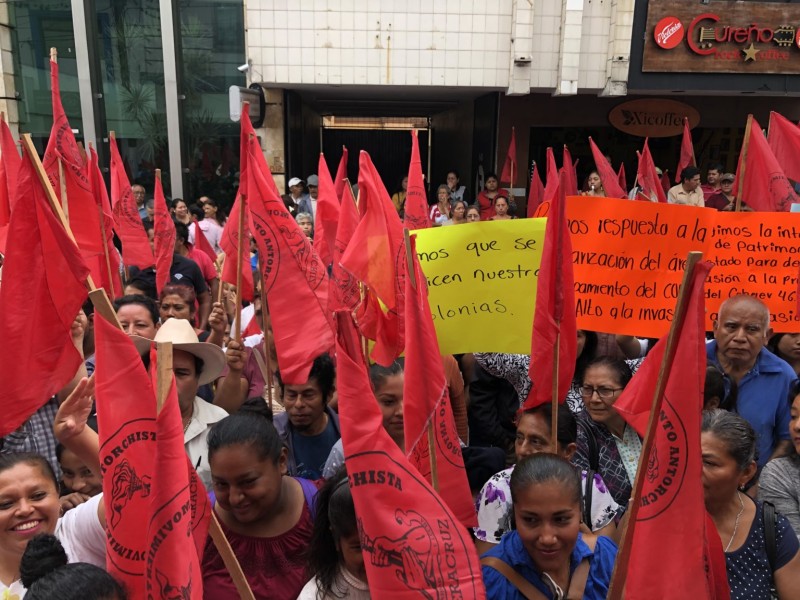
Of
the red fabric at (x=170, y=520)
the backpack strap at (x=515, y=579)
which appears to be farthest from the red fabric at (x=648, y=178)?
the red fabric at (x=170, y=520)

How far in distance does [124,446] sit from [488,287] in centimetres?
182

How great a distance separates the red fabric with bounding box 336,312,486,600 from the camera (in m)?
1.75

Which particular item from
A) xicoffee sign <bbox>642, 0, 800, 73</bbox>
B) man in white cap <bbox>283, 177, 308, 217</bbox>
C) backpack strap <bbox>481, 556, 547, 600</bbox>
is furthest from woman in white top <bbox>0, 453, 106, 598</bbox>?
xicoffee sign <bbox>642, 0, 800, 73</bbox>

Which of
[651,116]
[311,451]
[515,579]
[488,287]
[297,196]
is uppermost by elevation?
[651,116]

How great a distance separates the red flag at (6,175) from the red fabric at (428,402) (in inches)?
123

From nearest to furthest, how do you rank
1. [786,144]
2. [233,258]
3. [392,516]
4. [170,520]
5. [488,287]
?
1. [170,520]
2. [392,516]
3. [488,287]
4. [233,258]
5. [786,144]

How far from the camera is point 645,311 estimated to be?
3.42 meters

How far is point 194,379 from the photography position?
300 cm

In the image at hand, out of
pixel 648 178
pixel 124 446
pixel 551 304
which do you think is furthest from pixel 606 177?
pixel 124 446

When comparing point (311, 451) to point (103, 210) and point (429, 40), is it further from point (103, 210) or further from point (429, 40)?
point (429, 40)

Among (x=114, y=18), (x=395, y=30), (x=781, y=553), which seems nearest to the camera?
(x=781, y=553)

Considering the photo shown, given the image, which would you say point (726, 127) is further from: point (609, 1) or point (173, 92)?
point (173, 92)

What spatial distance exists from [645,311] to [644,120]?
10988mm

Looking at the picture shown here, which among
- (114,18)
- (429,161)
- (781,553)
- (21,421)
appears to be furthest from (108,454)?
(429,161)
